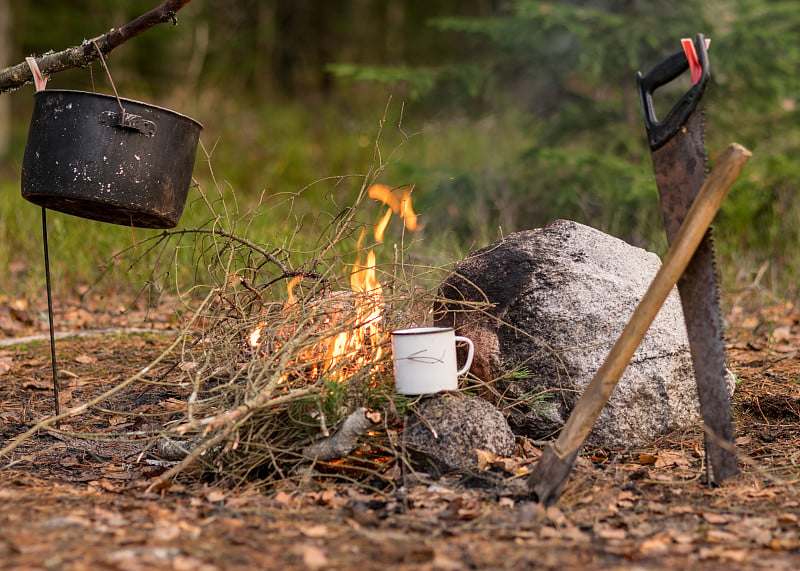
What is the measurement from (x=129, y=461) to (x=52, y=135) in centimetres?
134

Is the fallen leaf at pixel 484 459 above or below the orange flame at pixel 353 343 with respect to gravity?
below

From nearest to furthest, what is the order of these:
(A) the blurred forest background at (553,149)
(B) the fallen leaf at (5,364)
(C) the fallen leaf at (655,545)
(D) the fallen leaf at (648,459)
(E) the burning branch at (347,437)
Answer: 1. (C) the fallen leaf at (655,545)
2. (E) the burning branch at (347,437)
3. (D) the fallen leaf at (648,459)
4. (B) the fallen leaf at (5,364)
5. (A) the blurred forest background at (553,149)

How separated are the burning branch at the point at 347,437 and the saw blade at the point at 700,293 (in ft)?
3.63

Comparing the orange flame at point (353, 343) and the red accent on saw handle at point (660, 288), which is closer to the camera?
the red accent on saw handle at point (660, 288)

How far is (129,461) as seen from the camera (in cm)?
320

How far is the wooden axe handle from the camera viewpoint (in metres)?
2.48

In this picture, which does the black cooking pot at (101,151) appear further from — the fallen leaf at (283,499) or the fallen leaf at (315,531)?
the fallen leaf at (315,531)

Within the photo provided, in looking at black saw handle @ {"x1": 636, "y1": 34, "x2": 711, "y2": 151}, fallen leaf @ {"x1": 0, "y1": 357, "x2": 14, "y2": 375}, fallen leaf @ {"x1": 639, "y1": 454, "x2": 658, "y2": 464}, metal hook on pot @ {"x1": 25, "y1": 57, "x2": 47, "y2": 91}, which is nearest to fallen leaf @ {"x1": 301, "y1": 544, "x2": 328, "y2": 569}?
fallen leaf @ {"x1": 639, "y1": 454, "x2": 658, "y2": 464}

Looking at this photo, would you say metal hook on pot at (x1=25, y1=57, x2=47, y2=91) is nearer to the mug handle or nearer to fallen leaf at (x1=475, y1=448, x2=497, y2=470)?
the mug handle

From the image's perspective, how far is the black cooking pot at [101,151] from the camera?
123 inches

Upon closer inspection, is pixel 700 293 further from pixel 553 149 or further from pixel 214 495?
pixel 553 149

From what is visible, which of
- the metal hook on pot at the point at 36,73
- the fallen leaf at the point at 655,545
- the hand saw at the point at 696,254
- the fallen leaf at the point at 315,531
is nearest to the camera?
the fallen leaf at the point at 655,545

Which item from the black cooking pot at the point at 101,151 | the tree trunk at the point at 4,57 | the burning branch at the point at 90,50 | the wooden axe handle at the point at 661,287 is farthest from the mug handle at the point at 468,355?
the tree trunk at the point at 4,57

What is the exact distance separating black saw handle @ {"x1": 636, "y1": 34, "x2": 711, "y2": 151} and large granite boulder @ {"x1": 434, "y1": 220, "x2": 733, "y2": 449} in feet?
2.71
